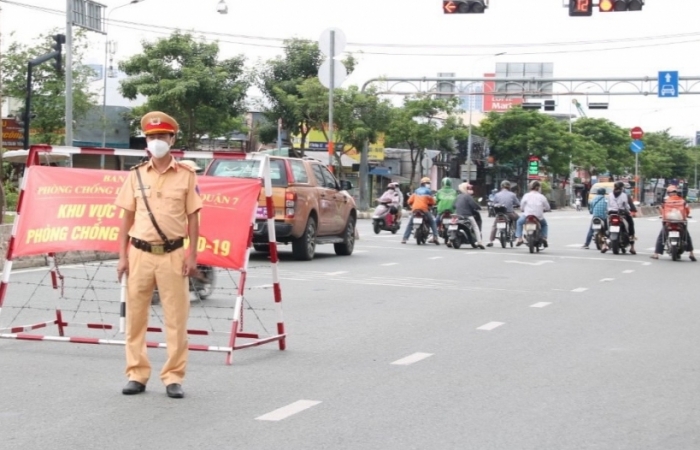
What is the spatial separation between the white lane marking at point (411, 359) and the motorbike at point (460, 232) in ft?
53.4

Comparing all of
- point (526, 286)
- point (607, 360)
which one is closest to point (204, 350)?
point (607, 360)

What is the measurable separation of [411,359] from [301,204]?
35.9ft

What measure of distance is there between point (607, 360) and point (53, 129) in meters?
41.4

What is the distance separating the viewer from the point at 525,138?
75875 millimetres

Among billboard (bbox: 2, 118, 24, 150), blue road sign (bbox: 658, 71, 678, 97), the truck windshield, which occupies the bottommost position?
the truck windshield

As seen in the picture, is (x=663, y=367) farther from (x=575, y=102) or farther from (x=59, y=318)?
(x=575, y=102)

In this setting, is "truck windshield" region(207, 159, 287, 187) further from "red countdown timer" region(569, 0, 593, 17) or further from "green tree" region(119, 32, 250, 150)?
"green tree" region(119, 32, 250, 150)

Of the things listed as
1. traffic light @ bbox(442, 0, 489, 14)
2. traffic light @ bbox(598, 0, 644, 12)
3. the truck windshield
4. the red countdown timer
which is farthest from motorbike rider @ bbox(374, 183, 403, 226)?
the truck windshield

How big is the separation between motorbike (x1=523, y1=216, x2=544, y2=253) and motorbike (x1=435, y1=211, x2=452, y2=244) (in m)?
2.03

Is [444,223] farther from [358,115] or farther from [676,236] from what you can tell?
[358,115]

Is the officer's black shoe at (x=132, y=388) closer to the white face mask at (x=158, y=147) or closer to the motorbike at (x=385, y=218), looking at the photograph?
the white face mask at (x=158, y=147)

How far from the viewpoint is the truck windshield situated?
1870 centimetres

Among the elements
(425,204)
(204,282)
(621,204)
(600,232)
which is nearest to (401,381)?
(204,282)

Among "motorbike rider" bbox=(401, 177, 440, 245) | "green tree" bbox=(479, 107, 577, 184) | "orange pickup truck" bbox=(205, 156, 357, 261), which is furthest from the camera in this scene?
"green tree" bbox=(479, 107, 577, 184)
